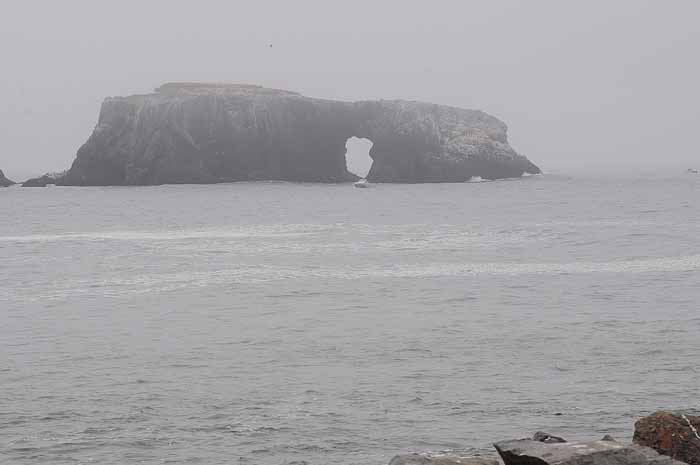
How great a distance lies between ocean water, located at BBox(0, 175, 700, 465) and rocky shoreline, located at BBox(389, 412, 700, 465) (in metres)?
2.56

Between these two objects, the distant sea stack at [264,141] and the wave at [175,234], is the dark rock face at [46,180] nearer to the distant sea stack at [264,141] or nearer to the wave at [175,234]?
the distant sea stack at [264,141]

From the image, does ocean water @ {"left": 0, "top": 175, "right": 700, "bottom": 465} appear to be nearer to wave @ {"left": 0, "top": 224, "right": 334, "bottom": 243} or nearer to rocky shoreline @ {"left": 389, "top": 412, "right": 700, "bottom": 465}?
rocky shoreline @ {"left": 389, "top": 412, "right": 700, "bottom": 465}

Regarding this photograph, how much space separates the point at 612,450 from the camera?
10352mm

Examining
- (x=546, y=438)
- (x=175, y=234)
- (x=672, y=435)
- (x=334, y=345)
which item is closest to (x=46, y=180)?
(x=175, y=234)

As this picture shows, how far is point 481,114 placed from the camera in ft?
479

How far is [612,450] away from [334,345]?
1137 centimetres

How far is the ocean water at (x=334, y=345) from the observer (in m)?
14.9

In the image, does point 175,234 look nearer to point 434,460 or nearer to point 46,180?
point 434,460

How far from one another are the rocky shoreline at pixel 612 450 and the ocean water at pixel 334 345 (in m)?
2.56

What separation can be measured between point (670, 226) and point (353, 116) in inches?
3258

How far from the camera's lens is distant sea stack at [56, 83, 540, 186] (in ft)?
430

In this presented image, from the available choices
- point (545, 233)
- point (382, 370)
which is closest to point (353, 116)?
point (545, 233)

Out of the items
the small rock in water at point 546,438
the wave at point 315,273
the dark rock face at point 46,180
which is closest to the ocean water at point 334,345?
the wave at point 315,273

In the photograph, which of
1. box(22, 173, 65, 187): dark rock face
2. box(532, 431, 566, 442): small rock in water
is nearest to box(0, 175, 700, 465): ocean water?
box(532, 431, 566, 442): small rock in water
